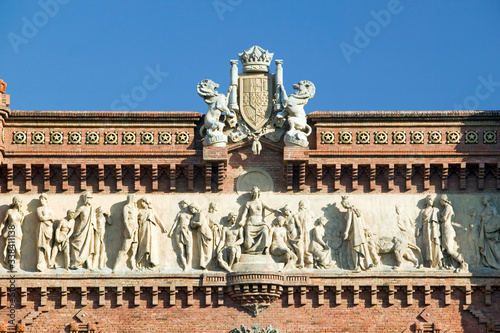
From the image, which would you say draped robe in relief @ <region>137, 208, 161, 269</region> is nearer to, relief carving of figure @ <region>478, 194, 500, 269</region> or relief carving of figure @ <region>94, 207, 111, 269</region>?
relief carving of figure @ <region>94, 207, 111, 269</region>

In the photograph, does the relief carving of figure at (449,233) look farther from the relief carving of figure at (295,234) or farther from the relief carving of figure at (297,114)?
the relief carving of figure at (297,114)

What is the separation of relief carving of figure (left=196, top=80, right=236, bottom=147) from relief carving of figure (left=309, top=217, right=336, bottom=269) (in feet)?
12.4

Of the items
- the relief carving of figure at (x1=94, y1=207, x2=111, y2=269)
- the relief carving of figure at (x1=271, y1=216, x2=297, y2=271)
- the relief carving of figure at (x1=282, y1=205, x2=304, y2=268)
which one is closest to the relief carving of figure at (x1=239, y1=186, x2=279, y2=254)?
the relief carving of figure at (x1=271, y1=216, x2=297, y2=271)

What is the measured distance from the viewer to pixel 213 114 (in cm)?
6081

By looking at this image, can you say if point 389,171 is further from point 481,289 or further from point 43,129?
point 43,129


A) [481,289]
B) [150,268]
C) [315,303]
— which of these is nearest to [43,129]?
[150,268]

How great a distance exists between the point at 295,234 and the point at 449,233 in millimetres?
4607

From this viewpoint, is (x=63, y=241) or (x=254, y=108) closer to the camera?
(x=63, y=241)

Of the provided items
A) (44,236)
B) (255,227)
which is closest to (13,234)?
(44,236)

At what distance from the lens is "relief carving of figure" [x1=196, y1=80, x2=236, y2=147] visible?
60594 mm

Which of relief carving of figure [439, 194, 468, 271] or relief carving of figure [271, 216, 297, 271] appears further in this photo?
relief carving of figure [439, 194, 468, 271]

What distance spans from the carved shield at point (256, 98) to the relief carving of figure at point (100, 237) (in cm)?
514

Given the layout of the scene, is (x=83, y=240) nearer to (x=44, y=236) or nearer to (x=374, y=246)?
(x=44, y=236)

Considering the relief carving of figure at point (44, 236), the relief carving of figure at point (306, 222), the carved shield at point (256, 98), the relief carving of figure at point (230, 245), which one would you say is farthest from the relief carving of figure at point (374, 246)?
the relief carving of figure at point (44, 236)
